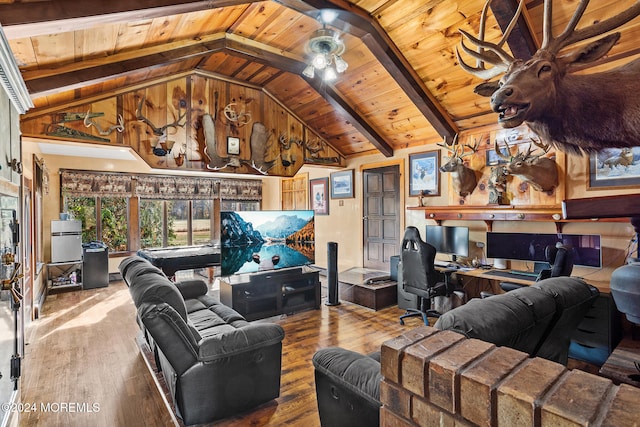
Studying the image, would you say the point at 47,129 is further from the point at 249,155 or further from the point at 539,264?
the point at 539,264

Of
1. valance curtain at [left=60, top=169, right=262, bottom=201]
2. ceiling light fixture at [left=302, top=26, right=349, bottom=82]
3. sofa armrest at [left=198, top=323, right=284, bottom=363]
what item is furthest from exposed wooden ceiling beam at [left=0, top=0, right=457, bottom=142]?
valance curtain at [left=60, top=169, right=262, bottom=201]

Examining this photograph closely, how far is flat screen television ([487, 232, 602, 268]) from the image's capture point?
345cm

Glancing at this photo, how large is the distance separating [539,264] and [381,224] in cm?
252

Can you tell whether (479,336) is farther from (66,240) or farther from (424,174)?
(66,240)

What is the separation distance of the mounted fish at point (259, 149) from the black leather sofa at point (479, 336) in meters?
3.77

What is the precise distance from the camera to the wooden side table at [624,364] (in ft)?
7.63

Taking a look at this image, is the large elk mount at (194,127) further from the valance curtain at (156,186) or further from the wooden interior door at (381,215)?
the valance curtain at (156,186)

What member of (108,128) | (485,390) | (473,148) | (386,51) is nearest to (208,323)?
(485,390)

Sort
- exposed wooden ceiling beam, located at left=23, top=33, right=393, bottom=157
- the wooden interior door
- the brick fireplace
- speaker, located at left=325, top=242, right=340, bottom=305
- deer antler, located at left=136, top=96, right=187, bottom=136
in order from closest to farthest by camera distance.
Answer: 1. the brick fireplace
2. exposed wooden ceiling beam, located at left=23, top=33, right=393, bottom=157
3. deer antler, located at left=136, top=96, right=187, bottom=136
4. speaker, located at left=325, top=242, right=340, bottom=305
5. the wooden interior door

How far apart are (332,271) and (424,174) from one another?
6.81 ft

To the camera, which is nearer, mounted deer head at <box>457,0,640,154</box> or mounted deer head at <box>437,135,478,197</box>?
mounted deer head at <box>457,0,640,154</box>

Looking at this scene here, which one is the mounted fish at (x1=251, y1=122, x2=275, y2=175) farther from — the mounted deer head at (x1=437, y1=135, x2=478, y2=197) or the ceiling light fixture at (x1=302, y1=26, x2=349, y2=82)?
the mounted deer head at (x1=437, y1=135, x2=478, y2=197)

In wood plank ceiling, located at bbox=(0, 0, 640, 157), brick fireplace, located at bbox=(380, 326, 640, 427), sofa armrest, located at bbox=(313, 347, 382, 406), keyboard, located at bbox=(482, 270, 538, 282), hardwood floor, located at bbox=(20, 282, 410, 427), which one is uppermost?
wood plank ceiling, located at bbox=(0, 0, 640, 157)

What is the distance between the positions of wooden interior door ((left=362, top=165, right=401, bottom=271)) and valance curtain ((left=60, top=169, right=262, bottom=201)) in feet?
11.3
